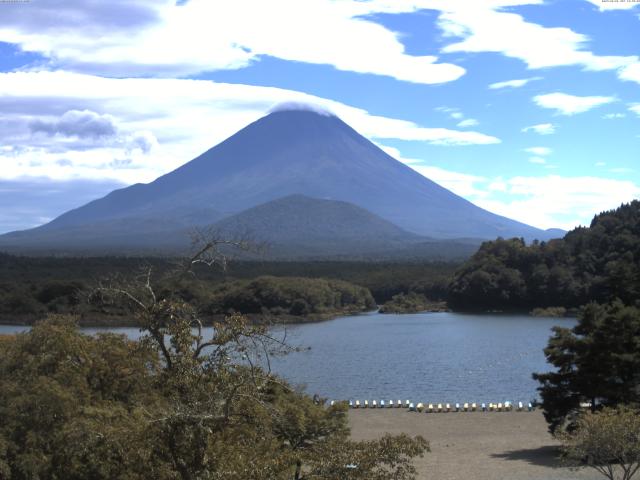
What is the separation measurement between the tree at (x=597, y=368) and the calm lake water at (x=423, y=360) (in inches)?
353

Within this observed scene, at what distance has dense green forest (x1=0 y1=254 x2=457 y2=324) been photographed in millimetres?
71812

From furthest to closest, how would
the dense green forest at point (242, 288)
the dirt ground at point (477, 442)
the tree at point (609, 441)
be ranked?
the dense green forest at point (242, 288) → the dirt ground at point (477, 442) → the tree at point (609, 441)

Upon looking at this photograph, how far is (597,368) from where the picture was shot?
2117cm

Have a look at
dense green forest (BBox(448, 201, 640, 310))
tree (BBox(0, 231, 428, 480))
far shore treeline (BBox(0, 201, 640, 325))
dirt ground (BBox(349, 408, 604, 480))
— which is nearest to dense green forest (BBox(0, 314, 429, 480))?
tree (BBox(0, 231, 428, 480))

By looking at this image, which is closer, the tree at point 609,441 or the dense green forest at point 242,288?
the tree at point 609,441

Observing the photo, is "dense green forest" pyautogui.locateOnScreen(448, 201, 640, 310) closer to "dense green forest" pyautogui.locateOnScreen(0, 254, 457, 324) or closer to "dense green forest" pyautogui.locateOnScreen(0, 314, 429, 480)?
"dense green forest" pyautogui.locateOnScreen(0, 254, 457, 324)

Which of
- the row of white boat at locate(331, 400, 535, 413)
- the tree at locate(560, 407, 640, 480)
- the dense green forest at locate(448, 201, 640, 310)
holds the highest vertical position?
the dense green forest at locate(448, 201, 640, 310)

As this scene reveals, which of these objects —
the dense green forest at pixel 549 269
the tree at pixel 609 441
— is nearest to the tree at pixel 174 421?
the tree at pixel 609 441

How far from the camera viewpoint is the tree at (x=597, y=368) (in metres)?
20.9

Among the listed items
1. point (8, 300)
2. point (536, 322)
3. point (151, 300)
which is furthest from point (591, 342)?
point (8, 300)

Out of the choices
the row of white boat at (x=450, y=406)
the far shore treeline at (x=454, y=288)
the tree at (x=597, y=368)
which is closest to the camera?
the tree at (x=597, y=368)

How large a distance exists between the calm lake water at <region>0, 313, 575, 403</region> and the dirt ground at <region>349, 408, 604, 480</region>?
3920 mm

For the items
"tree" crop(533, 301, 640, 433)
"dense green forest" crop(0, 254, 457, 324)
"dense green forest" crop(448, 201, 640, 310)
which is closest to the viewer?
"tree" crop(533, 301, 640, 433)

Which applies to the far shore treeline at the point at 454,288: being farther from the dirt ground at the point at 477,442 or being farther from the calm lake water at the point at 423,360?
the dirt ground at the point at 477,442
